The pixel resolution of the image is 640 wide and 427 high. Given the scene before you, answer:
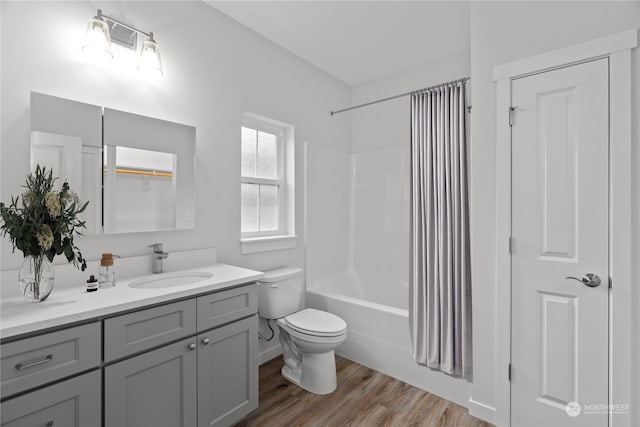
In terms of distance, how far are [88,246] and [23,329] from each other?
2.21 feet

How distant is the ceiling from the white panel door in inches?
38.5

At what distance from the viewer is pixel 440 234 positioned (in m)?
2.22

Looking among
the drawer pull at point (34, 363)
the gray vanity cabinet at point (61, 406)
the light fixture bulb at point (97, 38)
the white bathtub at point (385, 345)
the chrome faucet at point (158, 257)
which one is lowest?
the white bathtub at point (385, 345)

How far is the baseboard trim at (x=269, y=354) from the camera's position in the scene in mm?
2559

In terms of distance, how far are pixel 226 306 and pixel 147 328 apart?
405 mm

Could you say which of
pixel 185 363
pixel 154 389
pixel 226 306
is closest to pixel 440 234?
pixel 226 306

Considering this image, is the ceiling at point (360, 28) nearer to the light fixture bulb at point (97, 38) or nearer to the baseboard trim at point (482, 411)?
the light fixture bulb at point (97, 38)

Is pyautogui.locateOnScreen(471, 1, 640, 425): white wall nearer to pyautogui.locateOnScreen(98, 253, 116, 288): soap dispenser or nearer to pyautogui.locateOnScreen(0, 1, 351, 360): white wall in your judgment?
pyautogui.locateOnScreen(0, 1, 351, 360): white wall

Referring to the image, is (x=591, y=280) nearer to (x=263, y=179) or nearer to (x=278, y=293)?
(x=278, y=293)

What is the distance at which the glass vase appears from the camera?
4.18 feet

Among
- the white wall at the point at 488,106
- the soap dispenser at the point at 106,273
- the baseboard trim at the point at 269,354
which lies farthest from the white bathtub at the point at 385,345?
the soap dispenser at the point at 106,273

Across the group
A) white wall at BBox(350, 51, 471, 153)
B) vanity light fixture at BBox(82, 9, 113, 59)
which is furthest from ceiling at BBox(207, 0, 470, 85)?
vanity light fixture at BBox(82, 9, 113, 59)

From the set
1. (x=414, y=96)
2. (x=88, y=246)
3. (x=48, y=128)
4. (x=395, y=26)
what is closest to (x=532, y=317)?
(x=414, y=96)

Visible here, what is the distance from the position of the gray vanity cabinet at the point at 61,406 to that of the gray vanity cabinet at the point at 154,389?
1.8 inches
